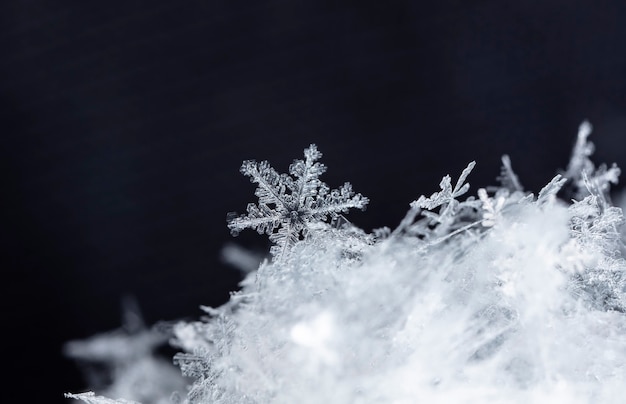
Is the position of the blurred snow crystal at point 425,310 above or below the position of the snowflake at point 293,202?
below

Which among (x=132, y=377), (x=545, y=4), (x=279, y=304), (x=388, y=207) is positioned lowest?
(x=279, y=304)

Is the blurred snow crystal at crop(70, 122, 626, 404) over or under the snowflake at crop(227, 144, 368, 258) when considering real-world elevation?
under

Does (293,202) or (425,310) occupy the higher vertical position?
(293,202)

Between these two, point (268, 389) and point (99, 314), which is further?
point (99, 314)

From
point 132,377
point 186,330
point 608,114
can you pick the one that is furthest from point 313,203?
point 608,114

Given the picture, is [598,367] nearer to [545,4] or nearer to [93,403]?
[93,403]
